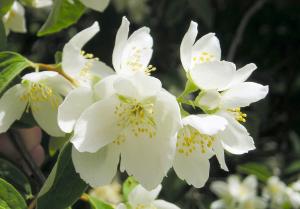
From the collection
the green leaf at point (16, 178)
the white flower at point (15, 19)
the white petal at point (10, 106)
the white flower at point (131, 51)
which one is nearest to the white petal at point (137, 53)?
the white flower at point (131, 51)

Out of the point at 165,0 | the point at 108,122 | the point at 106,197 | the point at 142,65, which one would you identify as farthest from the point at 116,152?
the point at 165,0

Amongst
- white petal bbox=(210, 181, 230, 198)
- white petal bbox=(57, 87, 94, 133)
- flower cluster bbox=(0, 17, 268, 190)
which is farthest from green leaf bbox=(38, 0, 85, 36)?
white petal bbox=(210, 181, 230, 198)

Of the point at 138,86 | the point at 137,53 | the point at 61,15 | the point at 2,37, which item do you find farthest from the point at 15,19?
the point at 138,86

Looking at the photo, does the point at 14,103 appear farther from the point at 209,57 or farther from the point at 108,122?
the point at 209,57

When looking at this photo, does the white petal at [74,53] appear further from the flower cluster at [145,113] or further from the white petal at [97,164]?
the white petal at [97,164]

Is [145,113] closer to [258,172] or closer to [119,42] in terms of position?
[119,42]

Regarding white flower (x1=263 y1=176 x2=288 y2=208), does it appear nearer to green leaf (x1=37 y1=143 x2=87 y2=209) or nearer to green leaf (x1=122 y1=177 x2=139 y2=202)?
green leaf (x1=122 y1=177 x2=139 y2=202)
